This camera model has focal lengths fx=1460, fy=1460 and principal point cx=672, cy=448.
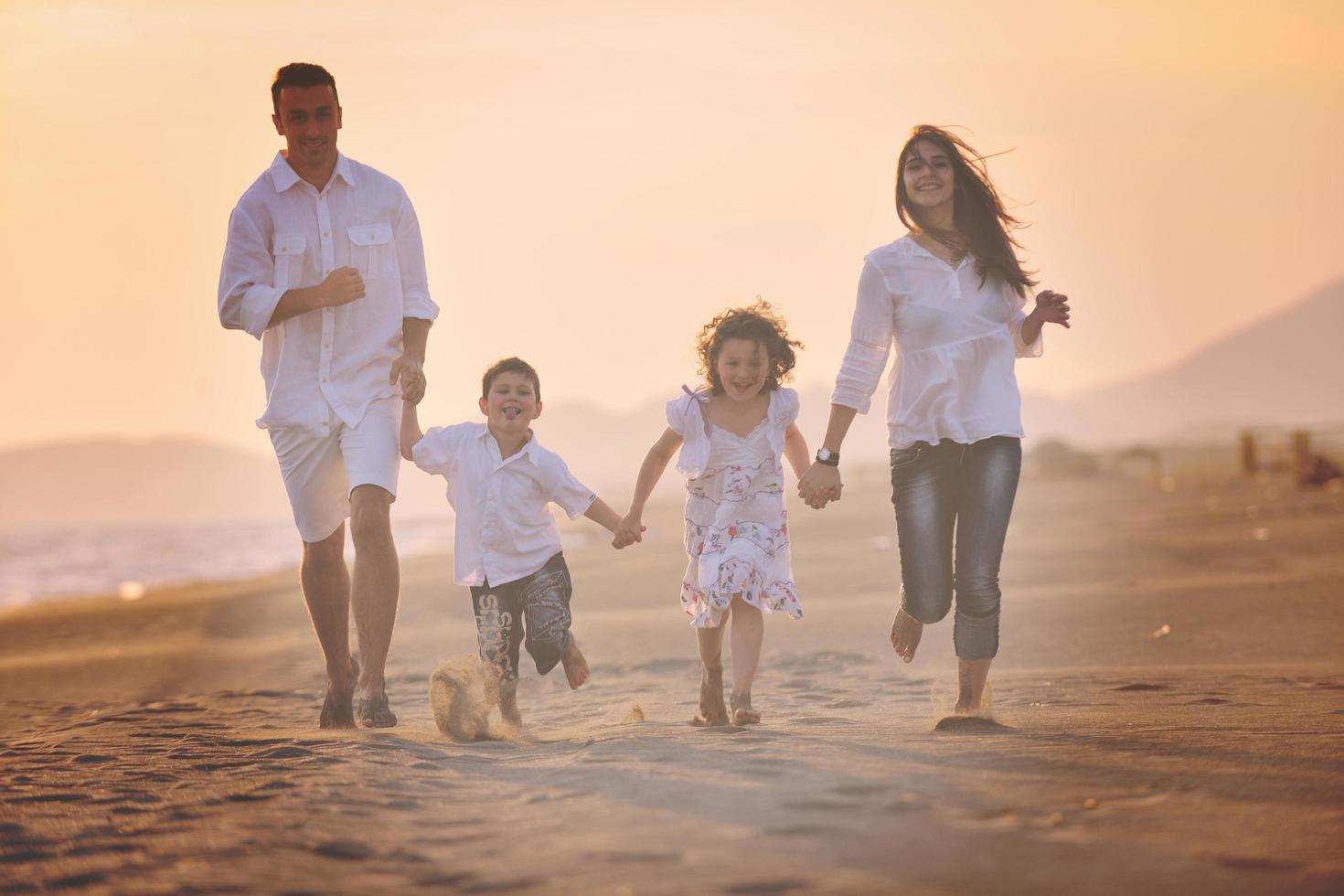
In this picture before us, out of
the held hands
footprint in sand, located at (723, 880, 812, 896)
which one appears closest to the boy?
the held hands

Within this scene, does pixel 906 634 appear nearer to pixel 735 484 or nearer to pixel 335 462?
pixel 735 484

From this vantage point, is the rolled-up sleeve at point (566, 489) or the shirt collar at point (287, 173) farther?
the rolled-up sleeve at point (566, 489)

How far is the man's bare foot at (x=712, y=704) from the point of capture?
547 cm

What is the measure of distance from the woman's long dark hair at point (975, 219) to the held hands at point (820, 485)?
0.91m

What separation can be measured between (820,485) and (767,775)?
5.67 ft

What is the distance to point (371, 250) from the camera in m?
5.78

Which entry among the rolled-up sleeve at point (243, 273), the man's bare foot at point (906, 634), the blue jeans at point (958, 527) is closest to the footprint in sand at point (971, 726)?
the blue jeans at point (958, 527)

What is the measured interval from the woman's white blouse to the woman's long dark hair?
5 cm

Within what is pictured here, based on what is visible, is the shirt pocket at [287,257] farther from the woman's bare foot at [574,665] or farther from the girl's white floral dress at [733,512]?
the woman's bare foot at [574,665]

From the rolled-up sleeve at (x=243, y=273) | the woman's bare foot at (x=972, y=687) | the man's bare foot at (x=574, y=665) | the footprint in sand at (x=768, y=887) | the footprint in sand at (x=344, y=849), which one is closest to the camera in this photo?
the footprint in sand at (x=768, y=887)

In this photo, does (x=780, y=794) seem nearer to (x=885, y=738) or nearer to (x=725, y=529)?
(x=885, y=738)

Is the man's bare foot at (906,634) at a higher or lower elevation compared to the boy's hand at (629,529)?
lower

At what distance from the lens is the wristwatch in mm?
5496

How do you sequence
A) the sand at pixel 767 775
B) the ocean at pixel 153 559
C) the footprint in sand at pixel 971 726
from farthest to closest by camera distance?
the ocean at pixel 153 559
the footprint in sand at pixel 971 726
the sand at pixel 767 775
